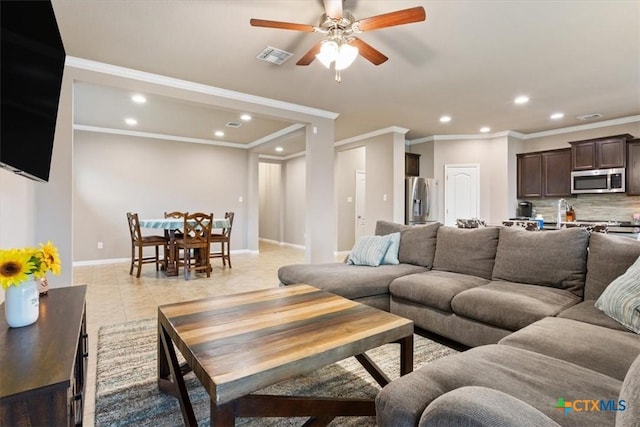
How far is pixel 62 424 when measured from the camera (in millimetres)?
883

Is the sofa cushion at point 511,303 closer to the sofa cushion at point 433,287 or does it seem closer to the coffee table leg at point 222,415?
the sofa cushion at point 433,287

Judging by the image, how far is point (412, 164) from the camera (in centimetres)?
698

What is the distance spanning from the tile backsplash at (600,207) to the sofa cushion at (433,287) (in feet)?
15.1

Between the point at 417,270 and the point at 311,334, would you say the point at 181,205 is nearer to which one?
the point at 417,270

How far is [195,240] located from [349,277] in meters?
3.08

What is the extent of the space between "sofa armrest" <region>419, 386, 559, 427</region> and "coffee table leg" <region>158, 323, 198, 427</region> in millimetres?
1051

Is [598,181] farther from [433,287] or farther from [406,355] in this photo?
[406,355]

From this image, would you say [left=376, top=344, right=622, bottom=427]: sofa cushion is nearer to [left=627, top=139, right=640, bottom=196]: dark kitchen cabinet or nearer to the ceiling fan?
the ceiling fan

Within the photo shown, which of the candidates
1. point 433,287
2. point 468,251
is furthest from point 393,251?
point 433,287

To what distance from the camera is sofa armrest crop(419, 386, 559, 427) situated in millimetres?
782

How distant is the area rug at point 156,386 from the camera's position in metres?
1.59

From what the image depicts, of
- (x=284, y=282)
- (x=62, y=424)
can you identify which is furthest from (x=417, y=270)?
(x=62, y=424)

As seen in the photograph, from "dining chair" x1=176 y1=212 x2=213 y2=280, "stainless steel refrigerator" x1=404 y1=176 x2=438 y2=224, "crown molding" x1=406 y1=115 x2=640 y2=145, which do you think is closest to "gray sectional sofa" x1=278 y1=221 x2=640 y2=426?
"dining chair" x1=176 y1=212 x2=213 y2=280

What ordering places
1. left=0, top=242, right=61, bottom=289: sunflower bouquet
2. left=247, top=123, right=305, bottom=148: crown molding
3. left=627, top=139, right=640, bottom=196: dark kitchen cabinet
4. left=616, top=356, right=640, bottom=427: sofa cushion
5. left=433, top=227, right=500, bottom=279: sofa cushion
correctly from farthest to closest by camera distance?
left=247, top=123, right=305, bottom=148: crown molding
left=627, top=139, right=640, bottom=196: dark kitchen cabinet
left=433, top=227, right=500, bottom=279: sofa cushion
left=0, top=242, right=61, bottom=289: sunflower bouquet
left=616, top=356, right=640, bottom=427: sofa cushion
